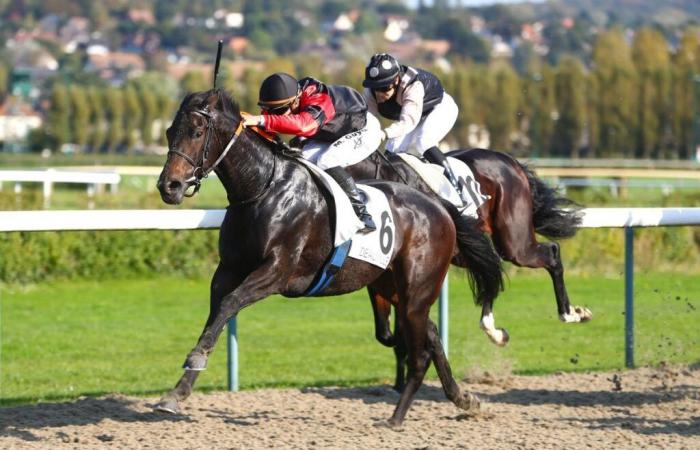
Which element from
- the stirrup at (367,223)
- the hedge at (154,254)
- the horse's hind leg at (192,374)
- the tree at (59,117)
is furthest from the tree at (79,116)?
the horse's hind leg at (192,374)

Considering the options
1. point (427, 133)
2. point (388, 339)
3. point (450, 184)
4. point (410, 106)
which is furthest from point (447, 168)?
point (388, 339)

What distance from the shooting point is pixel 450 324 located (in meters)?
10.4

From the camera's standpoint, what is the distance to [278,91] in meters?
5.70

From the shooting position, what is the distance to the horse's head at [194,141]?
17.0 ft

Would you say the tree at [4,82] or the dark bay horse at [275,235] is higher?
the tree at [4,82]

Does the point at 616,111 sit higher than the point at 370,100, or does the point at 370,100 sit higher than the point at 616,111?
the point at 616,111

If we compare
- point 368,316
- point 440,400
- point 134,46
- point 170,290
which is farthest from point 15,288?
point 134,46

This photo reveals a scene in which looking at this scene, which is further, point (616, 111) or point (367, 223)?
point (616, 111)

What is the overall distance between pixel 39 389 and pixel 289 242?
2.61 m

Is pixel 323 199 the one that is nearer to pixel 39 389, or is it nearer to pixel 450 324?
pixel 39 389

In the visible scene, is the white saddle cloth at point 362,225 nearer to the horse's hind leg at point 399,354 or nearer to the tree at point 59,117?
the horse's hind leg at point 399,354

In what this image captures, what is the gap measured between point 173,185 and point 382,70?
2064mm

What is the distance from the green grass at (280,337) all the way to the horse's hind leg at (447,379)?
1.38m

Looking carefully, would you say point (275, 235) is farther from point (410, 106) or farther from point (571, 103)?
point (571, 103)
